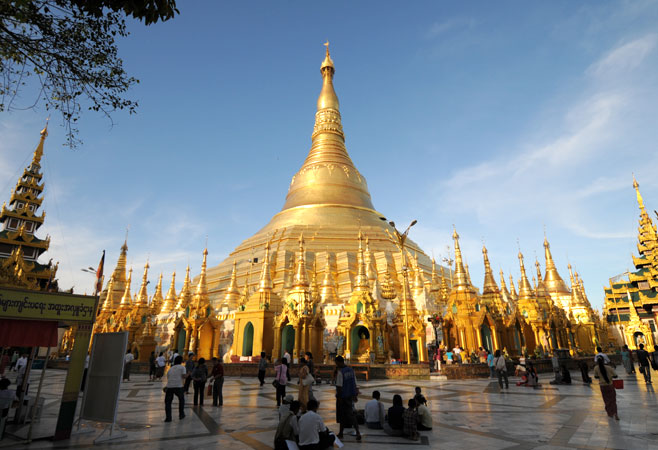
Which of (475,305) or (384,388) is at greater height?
(475,305)

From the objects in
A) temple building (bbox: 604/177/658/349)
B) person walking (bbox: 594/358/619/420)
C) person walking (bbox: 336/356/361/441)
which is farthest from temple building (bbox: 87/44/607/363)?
person walking (bbox: 336/356/361/441)

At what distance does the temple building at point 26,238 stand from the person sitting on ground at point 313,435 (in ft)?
119

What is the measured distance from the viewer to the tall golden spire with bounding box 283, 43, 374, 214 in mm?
45312

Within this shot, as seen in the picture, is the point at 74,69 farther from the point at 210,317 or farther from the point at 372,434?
the point at 210,317

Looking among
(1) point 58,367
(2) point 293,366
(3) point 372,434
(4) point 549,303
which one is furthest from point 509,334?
(1) point 58,367

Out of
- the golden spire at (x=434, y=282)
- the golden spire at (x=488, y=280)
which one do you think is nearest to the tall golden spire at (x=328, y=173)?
the golden spire at (x=434, y=282)

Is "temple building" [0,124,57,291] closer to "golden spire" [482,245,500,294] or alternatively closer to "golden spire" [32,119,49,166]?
"golden spire" [32,119,49,166]

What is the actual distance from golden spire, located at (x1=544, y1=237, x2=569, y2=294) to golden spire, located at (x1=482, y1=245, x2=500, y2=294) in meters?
24.6

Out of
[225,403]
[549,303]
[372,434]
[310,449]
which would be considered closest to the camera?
[310,449]

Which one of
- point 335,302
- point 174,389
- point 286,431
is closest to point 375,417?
point 286,431

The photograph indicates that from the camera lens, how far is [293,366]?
61.2 feet

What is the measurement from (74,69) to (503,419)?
1023 cm

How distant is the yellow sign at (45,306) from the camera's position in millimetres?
6441

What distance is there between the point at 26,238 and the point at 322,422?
4341 centimetres
